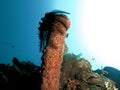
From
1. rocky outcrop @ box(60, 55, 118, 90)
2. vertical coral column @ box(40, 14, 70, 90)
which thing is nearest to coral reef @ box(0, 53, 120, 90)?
rocky outcrop @ box(60, 55, 118, 90)

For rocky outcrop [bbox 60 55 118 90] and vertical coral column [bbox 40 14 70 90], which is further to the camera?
rocky outcrop [bbox 60 55 118 90]

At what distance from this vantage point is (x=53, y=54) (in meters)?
6.23

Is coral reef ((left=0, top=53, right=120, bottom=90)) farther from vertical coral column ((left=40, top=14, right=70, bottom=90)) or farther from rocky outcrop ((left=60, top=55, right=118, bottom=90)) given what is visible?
vertical coral column ((left=40, top=14, right=70, bottom=90))

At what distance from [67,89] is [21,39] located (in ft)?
559

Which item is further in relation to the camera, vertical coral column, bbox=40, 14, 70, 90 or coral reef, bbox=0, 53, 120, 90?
coral reef, bbox=0, 53, 120, 90

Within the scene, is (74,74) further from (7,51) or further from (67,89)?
(7,51)

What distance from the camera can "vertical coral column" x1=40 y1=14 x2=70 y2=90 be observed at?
6.14 meters

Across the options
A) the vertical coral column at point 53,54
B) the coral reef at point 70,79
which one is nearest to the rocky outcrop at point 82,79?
the coral reef at point 70,79

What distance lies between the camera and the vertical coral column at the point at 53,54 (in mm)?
6137

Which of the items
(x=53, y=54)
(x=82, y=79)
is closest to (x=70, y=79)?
(x=82, y=79)

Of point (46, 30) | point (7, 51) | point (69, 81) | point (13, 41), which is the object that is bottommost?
point (69, 81)

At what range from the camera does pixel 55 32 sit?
628 centimetres

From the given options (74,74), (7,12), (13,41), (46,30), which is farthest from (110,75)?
(13,41)

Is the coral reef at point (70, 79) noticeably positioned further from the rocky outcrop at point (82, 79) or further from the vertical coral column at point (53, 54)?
the vertical coral column at point (53, 54)
